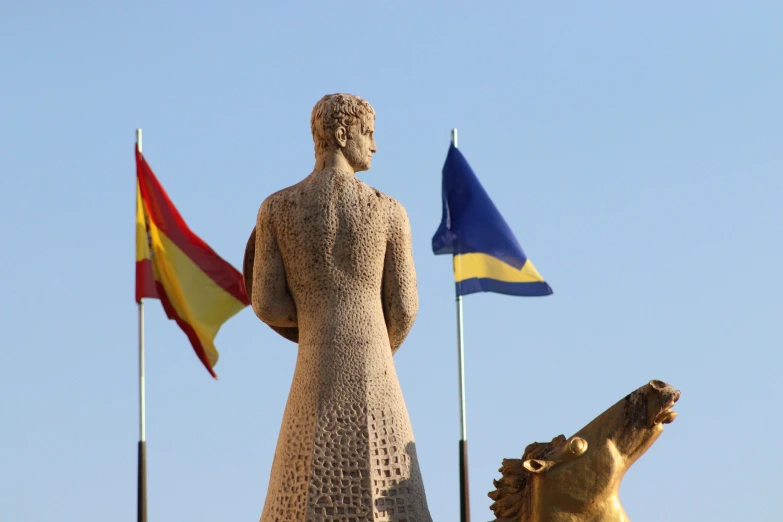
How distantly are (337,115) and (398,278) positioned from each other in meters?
1.38

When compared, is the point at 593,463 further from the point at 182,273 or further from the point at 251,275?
the point at 182,273

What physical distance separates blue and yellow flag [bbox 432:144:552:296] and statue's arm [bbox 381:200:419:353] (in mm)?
10439

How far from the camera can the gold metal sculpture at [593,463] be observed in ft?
39.0

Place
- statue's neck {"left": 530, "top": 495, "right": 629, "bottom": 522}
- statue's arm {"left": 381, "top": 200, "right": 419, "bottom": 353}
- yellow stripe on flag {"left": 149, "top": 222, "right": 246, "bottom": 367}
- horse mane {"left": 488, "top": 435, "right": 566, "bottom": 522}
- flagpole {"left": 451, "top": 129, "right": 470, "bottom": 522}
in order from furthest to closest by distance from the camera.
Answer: yellow stripe on flag {"left": 149, "top": 222, "right": 246, "bottom": 367} → flagpole {"left": 451, "top": 129, "right": 470, "bottom": 522} → statue's arm {"left": 381, "top": 200, "right": 419, "bottom": 353} → horse mane {"left": 488, "top": 435, "right": 566, "bottom": 522} → statue's neck {"left": 530, "top": 495, "right": 629, "bottom": 522}

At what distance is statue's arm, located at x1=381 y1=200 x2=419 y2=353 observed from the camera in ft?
42.4

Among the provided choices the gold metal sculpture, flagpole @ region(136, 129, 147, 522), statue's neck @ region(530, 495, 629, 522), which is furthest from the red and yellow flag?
statue's neck @ region(530, 495, 629, 522)

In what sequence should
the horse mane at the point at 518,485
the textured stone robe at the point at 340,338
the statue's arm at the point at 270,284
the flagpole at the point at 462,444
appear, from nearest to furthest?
the horse mane at the point at 518,485 < the textured stone robe at the point at 340,338 < the statue's arm at the point at 270,284 < the flagpole at the point at 462,444

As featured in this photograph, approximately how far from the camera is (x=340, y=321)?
41.2 ft

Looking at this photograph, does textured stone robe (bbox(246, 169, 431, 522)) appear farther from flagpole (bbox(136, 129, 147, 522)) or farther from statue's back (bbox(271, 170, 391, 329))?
flagpole (bbox(136, 129, 147, 522))

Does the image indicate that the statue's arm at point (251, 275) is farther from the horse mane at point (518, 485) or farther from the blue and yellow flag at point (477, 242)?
the blue and yellow flag at point (477, 242)

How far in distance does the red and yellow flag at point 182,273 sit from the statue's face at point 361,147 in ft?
36.4

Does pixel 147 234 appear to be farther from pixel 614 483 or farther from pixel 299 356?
pixel 614 483

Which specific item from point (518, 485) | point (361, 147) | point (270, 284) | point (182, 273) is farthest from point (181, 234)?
point (518, 485)

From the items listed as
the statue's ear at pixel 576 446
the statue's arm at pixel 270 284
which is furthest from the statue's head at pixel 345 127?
the statue's ear at pixel 576 446
